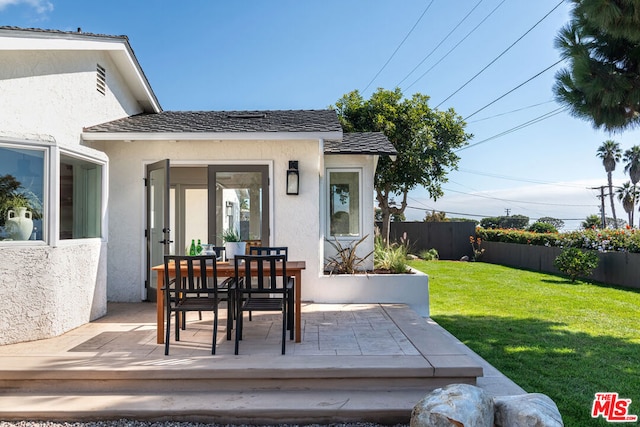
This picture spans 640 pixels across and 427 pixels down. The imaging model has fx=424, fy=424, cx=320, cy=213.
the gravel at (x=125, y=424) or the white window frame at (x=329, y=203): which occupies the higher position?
the white window frame at (x=329, y=203)

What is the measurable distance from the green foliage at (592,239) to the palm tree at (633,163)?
23834 mm

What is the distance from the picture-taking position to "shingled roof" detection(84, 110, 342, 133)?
6812 millimetres

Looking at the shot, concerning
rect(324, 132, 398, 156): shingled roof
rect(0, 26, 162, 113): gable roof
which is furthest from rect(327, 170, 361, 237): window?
rect(0, 26, 162, 113): gable roof

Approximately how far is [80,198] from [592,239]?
1364cm

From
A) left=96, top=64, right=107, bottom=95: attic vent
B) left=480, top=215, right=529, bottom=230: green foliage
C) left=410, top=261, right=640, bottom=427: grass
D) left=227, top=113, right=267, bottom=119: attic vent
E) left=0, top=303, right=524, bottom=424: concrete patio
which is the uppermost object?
left=96, top=64, right=107, bottom=95: attic vent

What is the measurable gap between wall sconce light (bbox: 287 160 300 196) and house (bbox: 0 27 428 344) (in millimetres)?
24

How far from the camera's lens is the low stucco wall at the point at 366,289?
7277 millimetres

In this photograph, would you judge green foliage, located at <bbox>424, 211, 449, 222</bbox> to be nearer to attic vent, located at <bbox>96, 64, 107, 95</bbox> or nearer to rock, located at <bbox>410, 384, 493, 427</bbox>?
attic vent, located at <bbox>96, 64, 107, 95</bbox>

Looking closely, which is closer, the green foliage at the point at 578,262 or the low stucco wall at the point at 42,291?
the low stucco wall at the point at 42,291

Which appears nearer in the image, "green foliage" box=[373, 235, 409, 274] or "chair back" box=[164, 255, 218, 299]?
"chair back" box=[164, 255, 218, 299]

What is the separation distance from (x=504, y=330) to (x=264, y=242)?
4099mm

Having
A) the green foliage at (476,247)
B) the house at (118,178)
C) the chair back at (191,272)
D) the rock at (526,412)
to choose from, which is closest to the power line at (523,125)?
the green foliage at (476,247)

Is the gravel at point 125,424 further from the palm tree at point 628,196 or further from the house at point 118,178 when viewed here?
the palm tree at point 628,196

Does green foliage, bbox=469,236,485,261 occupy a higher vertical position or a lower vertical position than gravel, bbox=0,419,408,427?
higher
